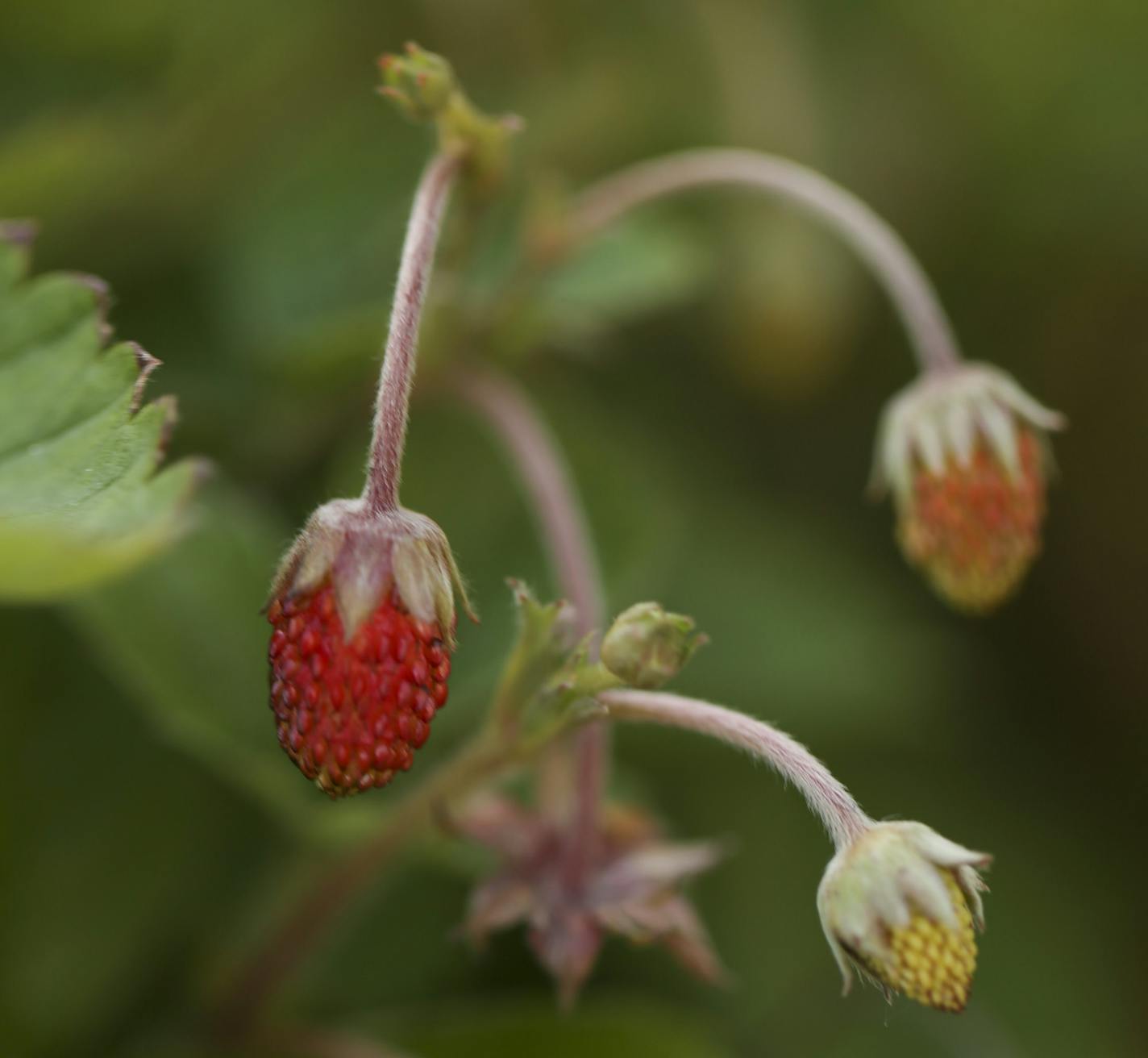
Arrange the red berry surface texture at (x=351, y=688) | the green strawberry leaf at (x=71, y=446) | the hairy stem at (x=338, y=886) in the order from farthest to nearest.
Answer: the hairy stem at (x=338, y=886) → the red berry surface texture at (x=351, y=688) → the green strawberry leaf at (x=71, y=446)

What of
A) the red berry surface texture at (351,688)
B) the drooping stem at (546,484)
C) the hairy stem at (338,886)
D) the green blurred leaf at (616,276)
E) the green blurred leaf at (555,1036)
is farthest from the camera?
the green blurred leaf at (616,276)

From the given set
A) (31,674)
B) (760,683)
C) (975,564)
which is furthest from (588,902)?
(760,683)

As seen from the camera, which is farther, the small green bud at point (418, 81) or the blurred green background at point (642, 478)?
the blurred green background at point (642, 478)

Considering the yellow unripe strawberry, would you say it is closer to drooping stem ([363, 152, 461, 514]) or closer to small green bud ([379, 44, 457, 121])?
drooping stem ([363, 152, 461, 514])

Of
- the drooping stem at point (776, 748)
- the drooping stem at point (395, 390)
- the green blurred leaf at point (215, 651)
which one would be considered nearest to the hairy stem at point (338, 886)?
the green blurred leaf at point (215, 651)

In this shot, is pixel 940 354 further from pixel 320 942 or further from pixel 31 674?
pixel 31 674

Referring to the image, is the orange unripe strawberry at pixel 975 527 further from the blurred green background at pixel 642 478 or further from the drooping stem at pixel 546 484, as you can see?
the blurred green background at pixel 642 478

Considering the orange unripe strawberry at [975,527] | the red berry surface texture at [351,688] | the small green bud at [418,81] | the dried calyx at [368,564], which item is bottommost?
the orange unripe strawberry at [975,527]

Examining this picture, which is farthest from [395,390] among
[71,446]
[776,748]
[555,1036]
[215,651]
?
[555,1036]
